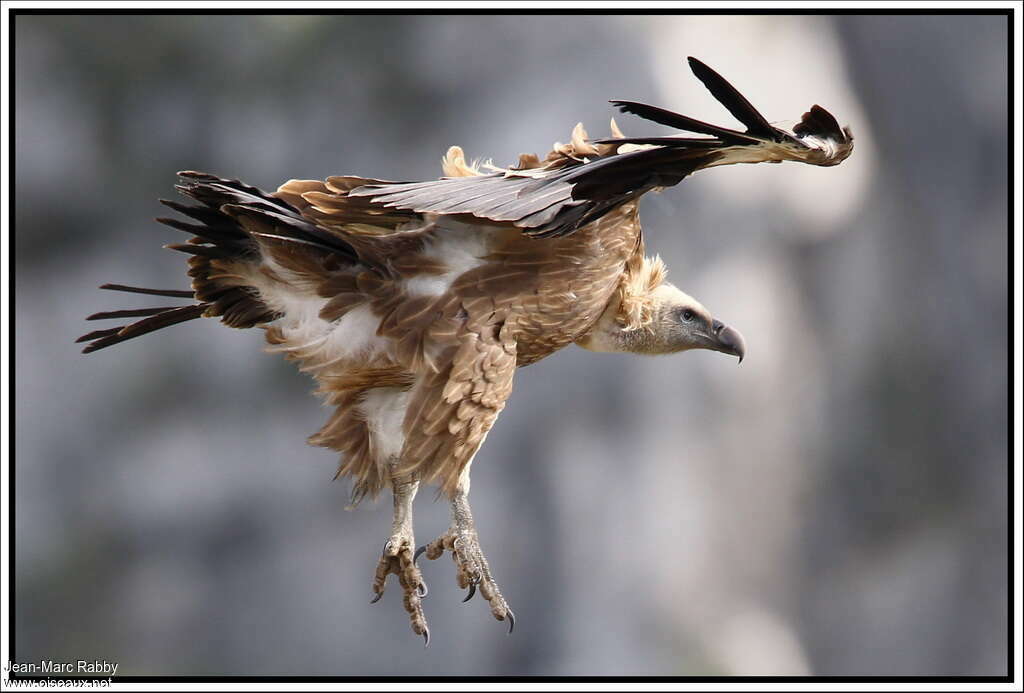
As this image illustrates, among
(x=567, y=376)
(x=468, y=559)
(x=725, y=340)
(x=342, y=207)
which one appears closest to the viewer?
(x=342, y=207)

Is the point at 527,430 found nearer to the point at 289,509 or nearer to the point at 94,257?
the point at 289,509

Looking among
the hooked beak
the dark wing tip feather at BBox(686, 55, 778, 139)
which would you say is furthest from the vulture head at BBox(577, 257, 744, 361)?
the dark wing tip feather at BBox(686, 55, 778, 139)

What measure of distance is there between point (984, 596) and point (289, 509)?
1.66 metres

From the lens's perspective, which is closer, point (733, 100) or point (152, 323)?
point (733, 100)

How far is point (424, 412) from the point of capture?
920 mm

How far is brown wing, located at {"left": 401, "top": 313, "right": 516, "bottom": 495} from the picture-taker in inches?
35.4

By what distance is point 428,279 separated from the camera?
3.03 ft

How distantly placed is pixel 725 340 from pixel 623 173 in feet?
1.07

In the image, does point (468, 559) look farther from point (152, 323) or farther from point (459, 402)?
point (152, 323)

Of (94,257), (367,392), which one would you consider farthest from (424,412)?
(94,257)

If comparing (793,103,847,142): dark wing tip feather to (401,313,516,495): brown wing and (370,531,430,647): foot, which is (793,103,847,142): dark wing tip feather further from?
(370,531,430,647): foot

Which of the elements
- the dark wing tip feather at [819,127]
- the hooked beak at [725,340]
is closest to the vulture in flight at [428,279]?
the dark wing tip feather at [819,127]

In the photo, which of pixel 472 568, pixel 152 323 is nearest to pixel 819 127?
pixel 472 568

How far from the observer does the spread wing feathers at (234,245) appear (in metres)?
0.87
